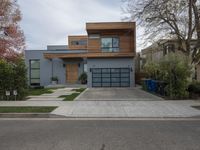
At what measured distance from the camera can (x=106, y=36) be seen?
36.9 m

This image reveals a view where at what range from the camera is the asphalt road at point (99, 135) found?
7.25 meters

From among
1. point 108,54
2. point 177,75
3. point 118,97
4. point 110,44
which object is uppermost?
point 110,44

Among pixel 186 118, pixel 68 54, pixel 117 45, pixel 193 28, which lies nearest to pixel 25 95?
pixel 186 118

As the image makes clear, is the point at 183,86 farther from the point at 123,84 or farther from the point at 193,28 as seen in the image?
the point at 123,84

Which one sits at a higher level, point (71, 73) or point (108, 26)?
point (108, 26)

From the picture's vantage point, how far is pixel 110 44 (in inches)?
1457

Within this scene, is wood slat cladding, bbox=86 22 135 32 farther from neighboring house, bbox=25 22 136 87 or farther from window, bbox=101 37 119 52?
window, bbox=101 37 119 52

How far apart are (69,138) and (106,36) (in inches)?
1164

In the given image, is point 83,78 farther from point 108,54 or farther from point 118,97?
point 118,97

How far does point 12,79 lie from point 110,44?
1926cm

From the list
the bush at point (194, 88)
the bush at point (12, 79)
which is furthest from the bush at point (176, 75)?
the bush at point (12, 79)

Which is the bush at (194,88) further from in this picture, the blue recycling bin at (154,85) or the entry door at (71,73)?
the entry door at (71,73)

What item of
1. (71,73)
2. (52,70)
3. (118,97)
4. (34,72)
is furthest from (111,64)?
(118,97)

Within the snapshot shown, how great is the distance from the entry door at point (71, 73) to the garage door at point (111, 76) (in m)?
3.39
